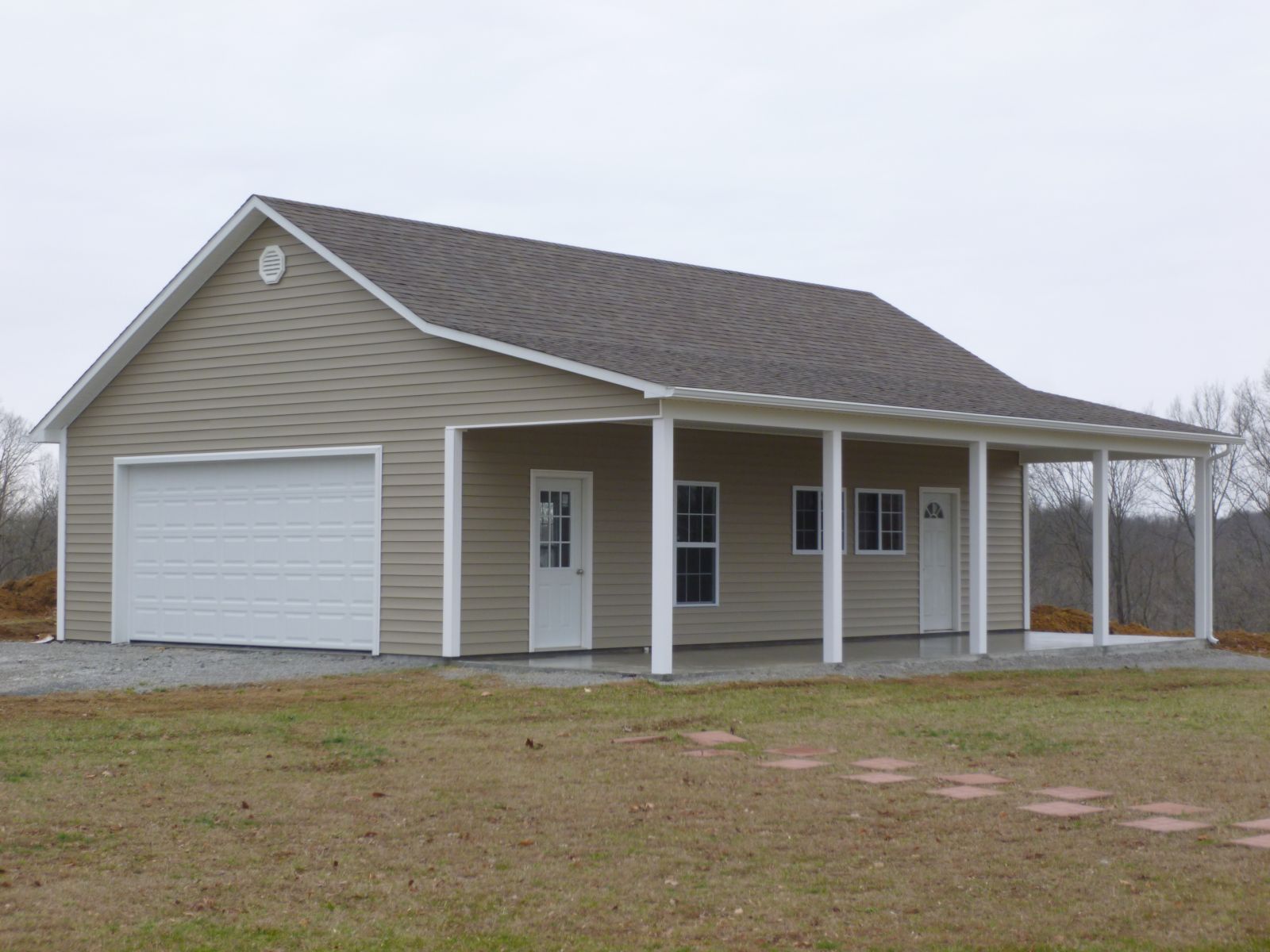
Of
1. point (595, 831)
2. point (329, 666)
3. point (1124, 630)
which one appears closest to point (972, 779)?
point (595, 831)

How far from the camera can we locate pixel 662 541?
14.6 meters

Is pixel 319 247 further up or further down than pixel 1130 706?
further up

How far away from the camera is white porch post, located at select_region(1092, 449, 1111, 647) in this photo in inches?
752

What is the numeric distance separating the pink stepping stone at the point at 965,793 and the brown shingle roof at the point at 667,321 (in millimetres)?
6066

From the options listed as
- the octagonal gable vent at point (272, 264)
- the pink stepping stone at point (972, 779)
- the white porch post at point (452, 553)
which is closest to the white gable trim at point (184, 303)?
the octagonal gable vent at point (272, 264)

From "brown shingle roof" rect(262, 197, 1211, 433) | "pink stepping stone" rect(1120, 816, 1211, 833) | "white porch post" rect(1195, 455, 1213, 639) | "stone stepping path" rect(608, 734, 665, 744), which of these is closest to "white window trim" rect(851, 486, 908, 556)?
"brown shingle roof" rect(262, 197, 1211, 433)

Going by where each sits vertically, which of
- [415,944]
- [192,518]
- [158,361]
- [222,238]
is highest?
[222,238]

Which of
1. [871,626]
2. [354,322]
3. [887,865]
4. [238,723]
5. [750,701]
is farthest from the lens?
[871,626]

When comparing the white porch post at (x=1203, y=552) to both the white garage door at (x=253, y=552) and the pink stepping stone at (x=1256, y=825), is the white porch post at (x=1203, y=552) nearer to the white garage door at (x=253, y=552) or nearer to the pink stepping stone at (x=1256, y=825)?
the white garage door at (x=253, y=552)

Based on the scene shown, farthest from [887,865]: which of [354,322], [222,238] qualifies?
[222,238]

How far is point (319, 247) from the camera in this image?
1759 cm

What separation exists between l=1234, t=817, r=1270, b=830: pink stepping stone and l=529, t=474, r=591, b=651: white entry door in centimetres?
1027

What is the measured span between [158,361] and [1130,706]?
1275 cm

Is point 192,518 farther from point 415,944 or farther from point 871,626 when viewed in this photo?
point 415,944
